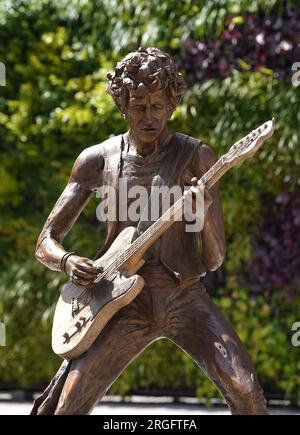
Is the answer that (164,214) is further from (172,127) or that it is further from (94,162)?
(172,127)

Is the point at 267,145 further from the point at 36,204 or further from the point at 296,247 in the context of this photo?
the point at 36,204

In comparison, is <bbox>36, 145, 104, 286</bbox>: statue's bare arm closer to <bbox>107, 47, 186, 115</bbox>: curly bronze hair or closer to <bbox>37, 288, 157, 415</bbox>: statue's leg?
<bbox>107, 47, 186, 115</bbox>: curly bronze hair

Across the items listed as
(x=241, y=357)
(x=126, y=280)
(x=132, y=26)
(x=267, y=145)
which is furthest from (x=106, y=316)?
(x=132, y=26)

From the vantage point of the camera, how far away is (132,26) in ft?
27.7

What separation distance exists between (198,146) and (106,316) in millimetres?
832

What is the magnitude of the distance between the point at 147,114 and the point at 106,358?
3.34 ft

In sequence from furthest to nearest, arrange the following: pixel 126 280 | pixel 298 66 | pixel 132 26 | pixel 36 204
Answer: pixel 36 204
pixel 132 26
pixel 298 66
pixel 126 280

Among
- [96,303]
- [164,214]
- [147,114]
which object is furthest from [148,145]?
[96,303]

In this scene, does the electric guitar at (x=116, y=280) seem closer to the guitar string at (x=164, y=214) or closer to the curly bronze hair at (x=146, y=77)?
the guitar string at (x=164, y=214)

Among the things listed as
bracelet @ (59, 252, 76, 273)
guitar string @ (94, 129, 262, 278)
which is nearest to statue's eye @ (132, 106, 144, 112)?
guitar string @ (94, 129, 262, 278)

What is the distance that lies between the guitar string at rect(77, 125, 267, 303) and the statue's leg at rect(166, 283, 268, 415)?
0.27 metres

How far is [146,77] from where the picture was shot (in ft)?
15.0

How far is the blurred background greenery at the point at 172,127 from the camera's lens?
7.99 meters

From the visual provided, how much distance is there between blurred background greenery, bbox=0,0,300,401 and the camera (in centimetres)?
799
